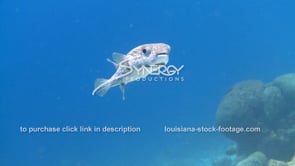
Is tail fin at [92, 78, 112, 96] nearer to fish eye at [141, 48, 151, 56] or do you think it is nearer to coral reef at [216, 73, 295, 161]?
fish eye at [141, 48, 151, 56]

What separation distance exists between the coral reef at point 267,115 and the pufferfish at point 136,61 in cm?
696

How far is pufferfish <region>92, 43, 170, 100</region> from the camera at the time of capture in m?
4.79

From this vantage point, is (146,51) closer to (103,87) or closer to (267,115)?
(103,87)

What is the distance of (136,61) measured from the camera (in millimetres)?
4977

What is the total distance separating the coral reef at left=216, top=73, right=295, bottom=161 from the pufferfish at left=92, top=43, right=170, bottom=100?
696 centimetres

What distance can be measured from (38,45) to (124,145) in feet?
55.7

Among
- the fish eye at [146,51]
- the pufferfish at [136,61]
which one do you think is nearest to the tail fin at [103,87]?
the pufferfish at [136,61]

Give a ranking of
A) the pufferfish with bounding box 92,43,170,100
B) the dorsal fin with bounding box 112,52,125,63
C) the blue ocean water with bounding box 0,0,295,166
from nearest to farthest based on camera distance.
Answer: the pufferfish with bounding box 92,43,170,100 < the dorsal fin with bounding box 112,52,125,63 < the blue ocean water with bounding box 0,0,295,166

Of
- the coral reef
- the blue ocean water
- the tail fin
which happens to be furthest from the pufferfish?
the blue ocean water

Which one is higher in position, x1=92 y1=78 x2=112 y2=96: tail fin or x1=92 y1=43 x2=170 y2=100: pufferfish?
x1=92 y1=43 x2=170 y2=100: pufferfish

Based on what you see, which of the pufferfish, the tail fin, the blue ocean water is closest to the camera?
the pufferfish

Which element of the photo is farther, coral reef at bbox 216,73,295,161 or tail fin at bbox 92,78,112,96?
coral reef at bbox 216,73,295,161

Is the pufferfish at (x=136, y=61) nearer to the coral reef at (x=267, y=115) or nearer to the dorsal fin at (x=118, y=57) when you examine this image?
the dorsal fin at (x=118, y=57)

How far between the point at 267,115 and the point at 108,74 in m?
19.7
